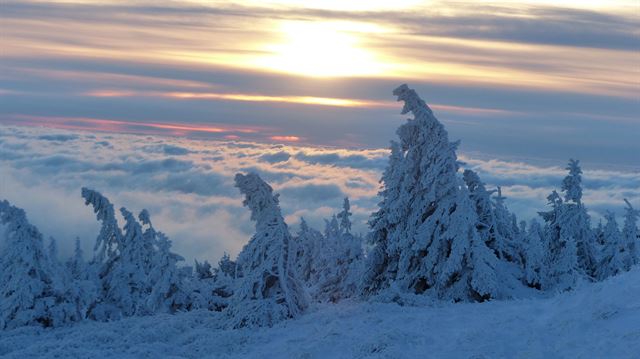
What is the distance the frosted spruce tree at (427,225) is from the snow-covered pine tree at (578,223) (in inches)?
618

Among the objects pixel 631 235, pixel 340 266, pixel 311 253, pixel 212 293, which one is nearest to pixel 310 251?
pixel 311 253


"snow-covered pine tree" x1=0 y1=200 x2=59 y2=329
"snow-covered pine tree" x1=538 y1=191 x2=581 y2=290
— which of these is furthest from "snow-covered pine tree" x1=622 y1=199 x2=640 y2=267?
"snow-covered pine tree" x1=0 y1=200 x2=59 y2=329

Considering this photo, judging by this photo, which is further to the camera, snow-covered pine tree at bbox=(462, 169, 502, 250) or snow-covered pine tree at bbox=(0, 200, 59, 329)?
snow-covered pine tree at bbox=(462, 169, 502, 250)

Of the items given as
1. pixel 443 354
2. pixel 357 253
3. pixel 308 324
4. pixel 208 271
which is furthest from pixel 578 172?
pixel 208 271

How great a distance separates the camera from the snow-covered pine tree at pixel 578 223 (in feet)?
159

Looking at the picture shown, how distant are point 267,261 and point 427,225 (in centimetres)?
883

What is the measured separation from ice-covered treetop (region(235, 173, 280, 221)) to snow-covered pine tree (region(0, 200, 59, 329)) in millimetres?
10429

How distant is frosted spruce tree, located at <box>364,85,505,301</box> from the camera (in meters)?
33.9

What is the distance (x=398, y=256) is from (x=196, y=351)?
595 inches

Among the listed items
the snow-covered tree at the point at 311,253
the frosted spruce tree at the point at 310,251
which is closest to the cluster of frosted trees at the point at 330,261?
the snow-covered tree at the point at 311,253

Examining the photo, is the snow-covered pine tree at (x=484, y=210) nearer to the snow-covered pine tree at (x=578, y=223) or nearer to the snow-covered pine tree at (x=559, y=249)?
the snow-covered pine tree at (x=559, y=249)

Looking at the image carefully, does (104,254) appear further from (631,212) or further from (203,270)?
(631,212)

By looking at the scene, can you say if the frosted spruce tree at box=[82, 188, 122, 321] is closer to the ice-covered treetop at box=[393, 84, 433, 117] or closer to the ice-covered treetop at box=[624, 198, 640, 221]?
the ice-covered treetop at box=[393, 84, 433, 117]

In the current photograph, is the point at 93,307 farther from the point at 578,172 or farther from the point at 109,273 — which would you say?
the point at 578,172
